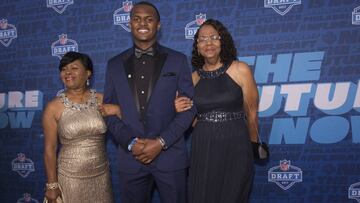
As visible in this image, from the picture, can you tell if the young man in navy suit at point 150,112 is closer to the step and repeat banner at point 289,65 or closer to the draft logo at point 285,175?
the step and repeat banner at point 289,65

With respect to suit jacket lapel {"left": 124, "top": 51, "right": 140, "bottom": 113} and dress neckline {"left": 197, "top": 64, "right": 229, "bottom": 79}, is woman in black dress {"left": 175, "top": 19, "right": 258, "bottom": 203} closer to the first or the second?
dress neckline {"left": 197, "top": 64, "right": 229, "bottom": 79}

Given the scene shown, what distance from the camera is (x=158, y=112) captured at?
2291mm

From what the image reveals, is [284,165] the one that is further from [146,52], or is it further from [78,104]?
[78,104]

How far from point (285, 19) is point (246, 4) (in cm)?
35

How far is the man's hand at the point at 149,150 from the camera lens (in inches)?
87.5

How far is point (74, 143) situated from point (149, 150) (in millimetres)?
623

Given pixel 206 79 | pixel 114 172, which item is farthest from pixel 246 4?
pixel 114 172

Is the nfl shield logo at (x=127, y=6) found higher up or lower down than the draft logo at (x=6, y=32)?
higher up

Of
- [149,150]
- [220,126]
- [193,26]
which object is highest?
[193,26]

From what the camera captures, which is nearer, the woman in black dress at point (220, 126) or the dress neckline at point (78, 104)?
the woman in black dress at point (220, 126)

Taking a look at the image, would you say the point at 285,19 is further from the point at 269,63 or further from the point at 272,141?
the point at 272,141

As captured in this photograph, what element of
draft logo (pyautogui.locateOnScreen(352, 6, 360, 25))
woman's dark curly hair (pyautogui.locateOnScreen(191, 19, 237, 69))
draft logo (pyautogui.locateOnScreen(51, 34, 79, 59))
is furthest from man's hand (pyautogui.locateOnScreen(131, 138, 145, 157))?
draft logo (pyautogui.locateOnScreen(352, 6, 360, 25))

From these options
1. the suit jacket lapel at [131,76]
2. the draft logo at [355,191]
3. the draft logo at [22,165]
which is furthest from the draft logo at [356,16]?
the draft logo at [22,165]

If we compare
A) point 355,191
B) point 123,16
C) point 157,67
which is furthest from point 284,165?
point 123,16
